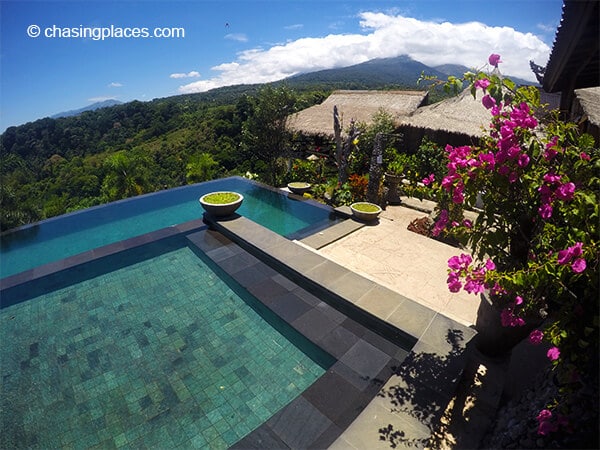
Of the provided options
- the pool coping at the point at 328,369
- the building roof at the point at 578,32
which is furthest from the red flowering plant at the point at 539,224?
the pool coping at the point at 328,369

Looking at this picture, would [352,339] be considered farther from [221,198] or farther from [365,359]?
[221,198]

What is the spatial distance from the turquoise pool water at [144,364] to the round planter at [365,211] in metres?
4.19

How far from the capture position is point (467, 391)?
3.22 meters

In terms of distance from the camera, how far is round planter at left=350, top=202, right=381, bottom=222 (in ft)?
26.3

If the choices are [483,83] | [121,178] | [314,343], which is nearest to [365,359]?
[314,343]

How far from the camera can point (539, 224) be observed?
2.52 metres

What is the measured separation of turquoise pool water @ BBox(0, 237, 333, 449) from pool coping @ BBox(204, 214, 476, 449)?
1.00 m

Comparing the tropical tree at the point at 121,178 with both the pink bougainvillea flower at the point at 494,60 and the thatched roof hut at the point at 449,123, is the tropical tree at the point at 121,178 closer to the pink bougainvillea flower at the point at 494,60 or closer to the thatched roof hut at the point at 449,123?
the thatched roof hut at the point at 449,123

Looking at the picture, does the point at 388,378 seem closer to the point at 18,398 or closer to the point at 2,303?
the point at 18,398

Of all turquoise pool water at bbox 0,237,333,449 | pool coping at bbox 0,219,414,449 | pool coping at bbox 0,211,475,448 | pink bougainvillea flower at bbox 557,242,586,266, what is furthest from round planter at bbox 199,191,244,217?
pink bougainvillea flower at bbox 557,242,586,266

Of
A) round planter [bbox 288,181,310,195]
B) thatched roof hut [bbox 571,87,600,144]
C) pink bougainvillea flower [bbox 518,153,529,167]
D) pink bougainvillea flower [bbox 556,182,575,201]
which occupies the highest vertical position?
thatched roof hut [bbox 571,87,600,144]

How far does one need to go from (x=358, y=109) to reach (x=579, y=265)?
1640 cm

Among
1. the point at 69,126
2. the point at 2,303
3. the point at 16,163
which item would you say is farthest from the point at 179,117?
the point at 2,303

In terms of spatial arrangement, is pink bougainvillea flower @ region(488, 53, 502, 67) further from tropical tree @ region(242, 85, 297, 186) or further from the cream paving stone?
tropical tree @ region(242, 85, 297, 186)
